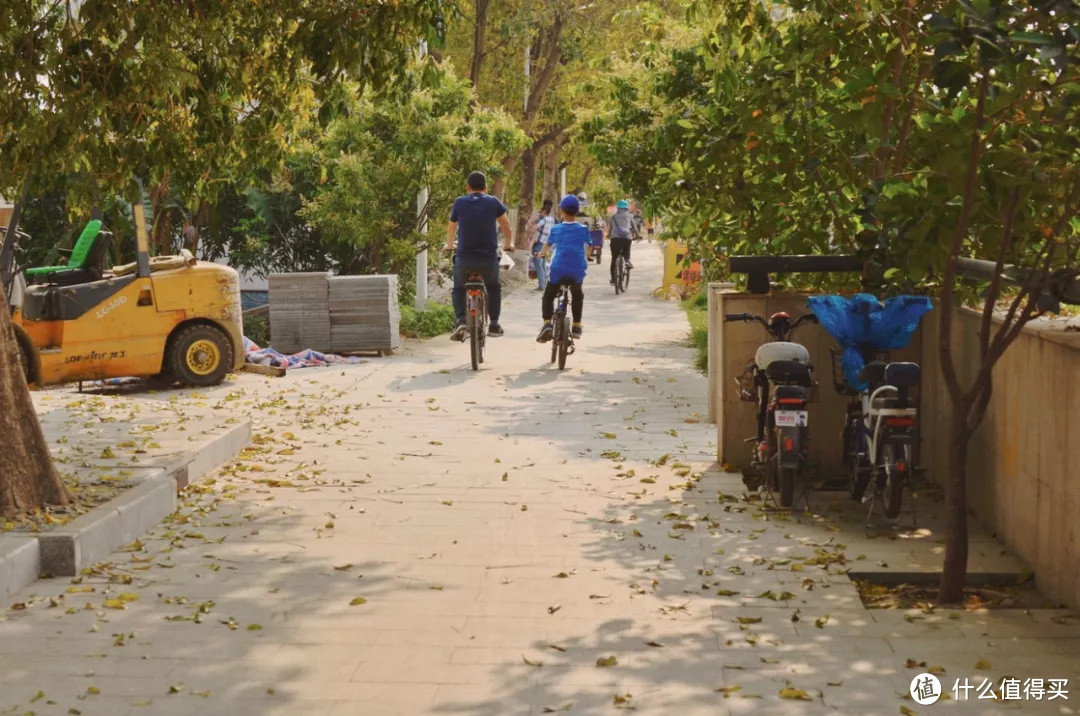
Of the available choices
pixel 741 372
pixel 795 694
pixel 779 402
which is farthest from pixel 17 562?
pixel 741 372

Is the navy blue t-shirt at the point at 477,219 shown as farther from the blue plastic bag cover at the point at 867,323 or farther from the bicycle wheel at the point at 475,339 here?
the blue plastic bag cover at the point at 867,323

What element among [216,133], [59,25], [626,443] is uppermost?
[59,25]

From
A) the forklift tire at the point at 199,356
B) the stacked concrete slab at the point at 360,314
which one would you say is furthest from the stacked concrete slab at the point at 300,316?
the forklift tire at the point at 199,356

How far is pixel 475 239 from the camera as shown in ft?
54.3

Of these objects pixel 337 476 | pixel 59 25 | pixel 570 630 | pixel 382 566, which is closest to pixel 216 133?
pixel 59 25

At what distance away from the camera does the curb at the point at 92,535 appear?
715cm

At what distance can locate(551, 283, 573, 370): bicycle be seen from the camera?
16.5 metres

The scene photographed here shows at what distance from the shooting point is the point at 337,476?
10.3 m

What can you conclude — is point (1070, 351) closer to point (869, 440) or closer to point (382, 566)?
point (869, 440)

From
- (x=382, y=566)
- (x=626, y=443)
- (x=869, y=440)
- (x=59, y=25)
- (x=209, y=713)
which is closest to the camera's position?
(x=209, y=713)

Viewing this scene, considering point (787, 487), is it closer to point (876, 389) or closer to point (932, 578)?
point (876, 389)

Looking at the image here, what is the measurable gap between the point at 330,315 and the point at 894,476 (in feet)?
36.2

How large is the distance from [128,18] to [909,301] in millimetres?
5330

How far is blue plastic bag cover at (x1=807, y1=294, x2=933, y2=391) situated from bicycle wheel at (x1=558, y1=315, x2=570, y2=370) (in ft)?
25.0
